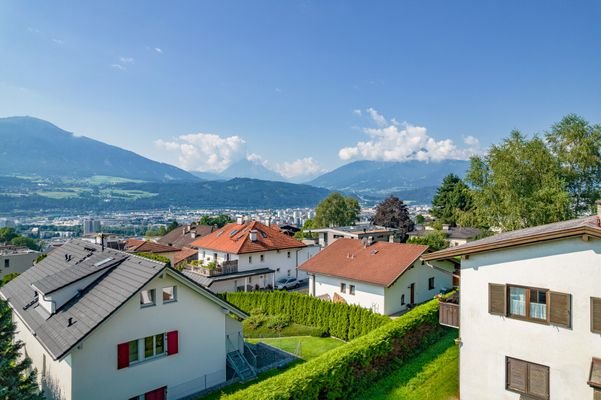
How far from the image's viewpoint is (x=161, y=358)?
16.6 m

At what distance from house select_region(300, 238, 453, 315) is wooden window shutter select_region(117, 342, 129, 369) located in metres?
17.0

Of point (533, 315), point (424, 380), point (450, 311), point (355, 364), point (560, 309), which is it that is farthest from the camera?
point (450, 311)

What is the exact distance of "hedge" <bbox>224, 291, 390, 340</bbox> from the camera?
23.9 metres

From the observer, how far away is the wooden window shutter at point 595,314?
1209 cm

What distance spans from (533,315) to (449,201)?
2655 inches

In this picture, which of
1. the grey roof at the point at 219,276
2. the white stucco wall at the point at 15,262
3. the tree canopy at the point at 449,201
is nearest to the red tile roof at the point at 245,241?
the grey roof at the point at 219,276

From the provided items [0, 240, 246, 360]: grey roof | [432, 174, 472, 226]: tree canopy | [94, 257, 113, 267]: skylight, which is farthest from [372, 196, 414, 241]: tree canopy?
[94, 257, 113, 267]: skylight

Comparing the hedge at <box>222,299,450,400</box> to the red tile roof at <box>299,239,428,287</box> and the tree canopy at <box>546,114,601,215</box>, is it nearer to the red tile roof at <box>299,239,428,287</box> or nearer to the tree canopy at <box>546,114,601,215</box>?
the red tile roof at <box>299,239,428,287</box>

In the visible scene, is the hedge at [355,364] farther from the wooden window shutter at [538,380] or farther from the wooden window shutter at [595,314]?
the wooden window shutter at [595,314]

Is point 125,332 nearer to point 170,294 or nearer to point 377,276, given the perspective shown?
point 170,294

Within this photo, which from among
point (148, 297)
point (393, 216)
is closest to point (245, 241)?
point (148, 297)

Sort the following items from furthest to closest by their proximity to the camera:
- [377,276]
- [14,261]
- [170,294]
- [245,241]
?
[14,261]
[245,241]
[377,276]
[170,294]

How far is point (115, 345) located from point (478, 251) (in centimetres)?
1483

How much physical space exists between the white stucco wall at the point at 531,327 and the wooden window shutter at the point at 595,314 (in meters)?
0.13
